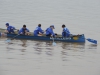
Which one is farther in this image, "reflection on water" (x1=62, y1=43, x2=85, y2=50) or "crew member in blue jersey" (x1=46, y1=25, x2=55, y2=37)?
"crew member in blue jersey" (x1=46, y1=25, x2=55, y2=37)

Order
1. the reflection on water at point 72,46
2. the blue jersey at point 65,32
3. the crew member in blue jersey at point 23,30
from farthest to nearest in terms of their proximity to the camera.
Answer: the crew member in blue jersey at point 23,30
the blue jersey at point 65,32
the reflection on water at point 72,46

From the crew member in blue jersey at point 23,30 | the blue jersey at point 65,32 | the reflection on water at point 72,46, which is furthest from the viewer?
the crew member in blue jersey at point 23,30

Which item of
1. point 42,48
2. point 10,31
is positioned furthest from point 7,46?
point 10,31

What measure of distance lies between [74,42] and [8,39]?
13.7ft

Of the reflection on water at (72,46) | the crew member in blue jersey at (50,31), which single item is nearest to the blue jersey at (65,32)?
the crew member in blue jersey at (50,31)

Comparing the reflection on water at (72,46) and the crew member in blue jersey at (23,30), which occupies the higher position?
the crew member in blue jersey at (23,30)

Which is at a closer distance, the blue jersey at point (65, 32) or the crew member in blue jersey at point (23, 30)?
the blue jersey at point (65, 32)

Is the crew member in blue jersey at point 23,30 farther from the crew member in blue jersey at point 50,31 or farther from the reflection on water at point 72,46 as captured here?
the reflection on water at point 72,46

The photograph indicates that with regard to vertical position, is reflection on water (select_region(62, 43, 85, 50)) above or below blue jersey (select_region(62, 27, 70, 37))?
below

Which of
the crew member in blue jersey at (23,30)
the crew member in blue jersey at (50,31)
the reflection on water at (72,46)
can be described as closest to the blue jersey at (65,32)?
the crew member in blue jersey at (50,31)

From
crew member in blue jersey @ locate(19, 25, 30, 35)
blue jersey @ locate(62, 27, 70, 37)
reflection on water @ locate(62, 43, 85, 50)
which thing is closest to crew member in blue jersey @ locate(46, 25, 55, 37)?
blue jersey @ locate(62, 27, 70, 37)

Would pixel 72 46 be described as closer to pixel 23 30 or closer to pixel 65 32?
pixel 65 32

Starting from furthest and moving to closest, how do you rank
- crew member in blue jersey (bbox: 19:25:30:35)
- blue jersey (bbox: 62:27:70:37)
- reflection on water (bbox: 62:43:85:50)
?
crew member in blue jersey (bbox: 19:25:30:35)
blue jersey (bbox: 62:27:70:37)
reflection on water (bbox: 62:43:85:50)

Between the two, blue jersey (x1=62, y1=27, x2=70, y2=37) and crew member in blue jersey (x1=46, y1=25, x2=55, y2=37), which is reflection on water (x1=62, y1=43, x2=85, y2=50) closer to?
blue jersey (x1=62, y1=27, x2=70, y2=37)
